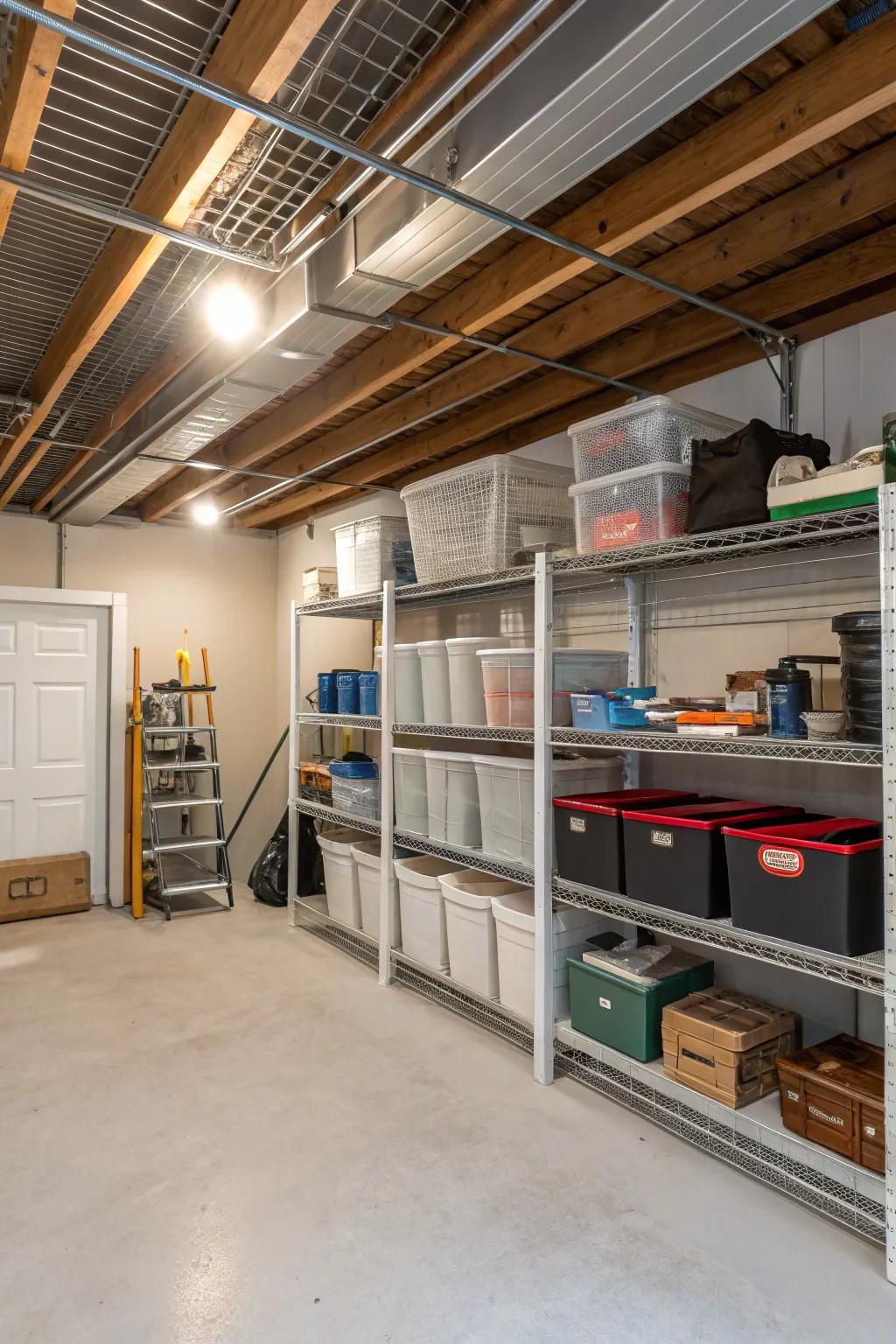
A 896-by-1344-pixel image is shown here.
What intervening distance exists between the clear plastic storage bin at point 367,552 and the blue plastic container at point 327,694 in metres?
0.57

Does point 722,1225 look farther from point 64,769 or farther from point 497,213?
point 64,769

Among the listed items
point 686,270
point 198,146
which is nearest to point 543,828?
point 686,270

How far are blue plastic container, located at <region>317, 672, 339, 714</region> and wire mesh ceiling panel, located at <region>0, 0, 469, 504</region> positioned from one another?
7.53 feet

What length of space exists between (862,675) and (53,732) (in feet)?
17.5

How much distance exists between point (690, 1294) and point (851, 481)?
220cm

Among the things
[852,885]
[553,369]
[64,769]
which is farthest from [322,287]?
[64,769]

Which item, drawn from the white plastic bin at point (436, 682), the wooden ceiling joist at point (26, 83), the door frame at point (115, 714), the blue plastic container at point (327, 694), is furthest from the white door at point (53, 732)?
the wooden ceiling joist at point (26, 83)

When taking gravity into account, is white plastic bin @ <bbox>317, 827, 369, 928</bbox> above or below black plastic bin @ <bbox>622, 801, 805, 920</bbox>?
below

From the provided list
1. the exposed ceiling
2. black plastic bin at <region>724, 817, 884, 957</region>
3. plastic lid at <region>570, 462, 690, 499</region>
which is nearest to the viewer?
the exposed ceiling

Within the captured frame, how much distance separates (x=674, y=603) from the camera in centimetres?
368

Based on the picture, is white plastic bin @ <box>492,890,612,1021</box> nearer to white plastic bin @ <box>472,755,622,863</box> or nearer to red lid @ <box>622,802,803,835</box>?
white plastic bin @ <box>472,755,622,863</box>

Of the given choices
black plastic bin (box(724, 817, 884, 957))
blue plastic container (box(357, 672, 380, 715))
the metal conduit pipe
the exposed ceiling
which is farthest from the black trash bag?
the metal conduit pipe

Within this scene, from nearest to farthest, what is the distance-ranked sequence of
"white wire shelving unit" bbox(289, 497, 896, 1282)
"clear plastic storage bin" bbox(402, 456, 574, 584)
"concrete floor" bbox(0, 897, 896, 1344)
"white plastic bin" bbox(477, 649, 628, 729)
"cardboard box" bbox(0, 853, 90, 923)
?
1. "concrete floor" bbox(0, 897, 896, 1344)
2. "white wire shelving unit" bbox(289, 497, 896, 1282)
3. "white plastic bin" bbox(477, 649, 628, 729)
4. "clear plastic storage bin" bbox(402, 456, 574, 584)
5. "cardboard box" bbox(0, 853, 90, 923)

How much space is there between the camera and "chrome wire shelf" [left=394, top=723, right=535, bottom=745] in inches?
140
